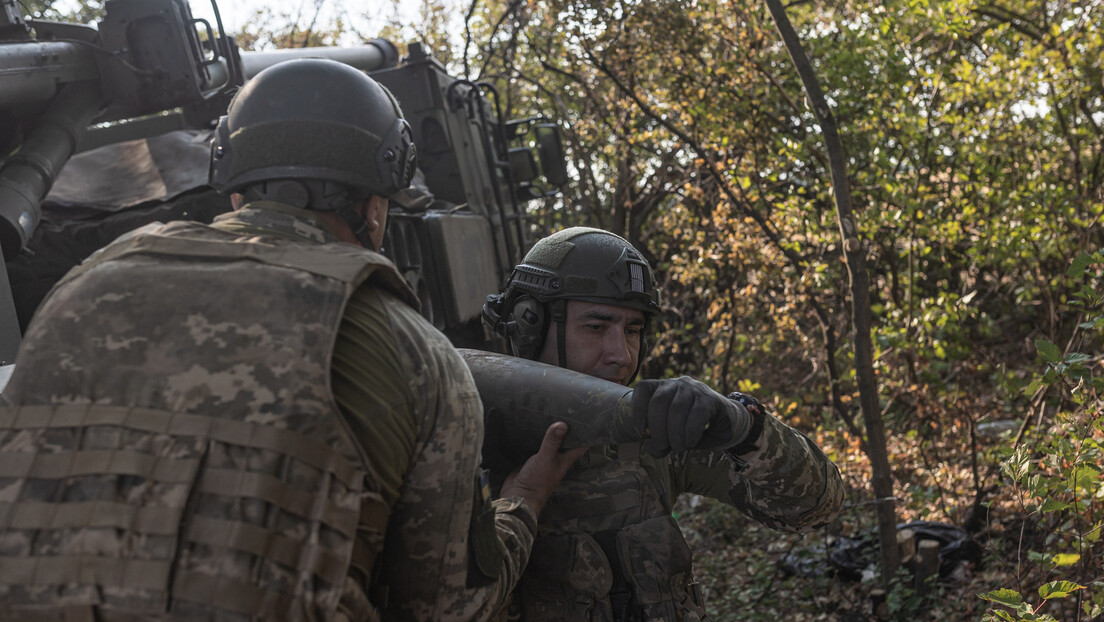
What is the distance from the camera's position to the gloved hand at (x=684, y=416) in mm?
1831

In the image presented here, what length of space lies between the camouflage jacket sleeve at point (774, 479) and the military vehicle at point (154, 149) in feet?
3.26

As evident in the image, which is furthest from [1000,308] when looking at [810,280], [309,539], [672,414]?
[309,539]

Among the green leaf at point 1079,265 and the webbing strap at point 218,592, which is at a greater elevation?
the webbing strap at point 218,592

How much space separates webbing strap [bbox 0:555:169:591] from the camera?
1.42 metres

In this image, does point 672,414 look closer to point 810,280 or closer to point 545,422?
point 545,422

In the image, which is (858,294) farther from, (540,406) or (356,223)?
(356,223)

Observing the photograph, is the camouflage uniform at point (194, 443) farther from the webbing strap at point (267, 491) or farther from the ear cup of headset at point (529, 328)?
the ear cup of headset at point (529, 328)

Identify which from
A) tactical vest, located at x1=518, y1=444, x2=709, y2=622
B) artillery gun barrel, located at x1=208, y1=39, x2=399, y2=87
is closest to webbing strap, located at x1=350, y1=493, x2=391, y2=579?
tactical vest, located at x1=518, y1=444, x2=709, y2=622

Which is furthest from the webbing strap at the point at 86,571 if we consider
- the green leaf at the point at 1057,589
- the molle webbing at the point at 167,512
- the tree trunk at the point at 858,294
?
the tree trunk at the point at 858,294

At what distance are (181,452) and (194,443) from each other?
0.02 metres

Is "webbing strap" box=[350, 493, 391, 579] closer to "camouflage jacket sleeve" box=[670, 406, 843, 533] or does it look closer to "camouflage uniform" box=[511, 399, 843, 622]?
"camouflage uniform" box=[511, 399, 843, 622]

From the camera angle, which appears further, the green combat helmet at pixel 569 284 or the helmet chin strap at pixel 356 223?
the green combat helmet at pixel 569 284

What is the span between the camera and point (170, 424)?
4.81ft

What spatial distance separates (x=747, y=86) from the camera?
6535 millimetres
